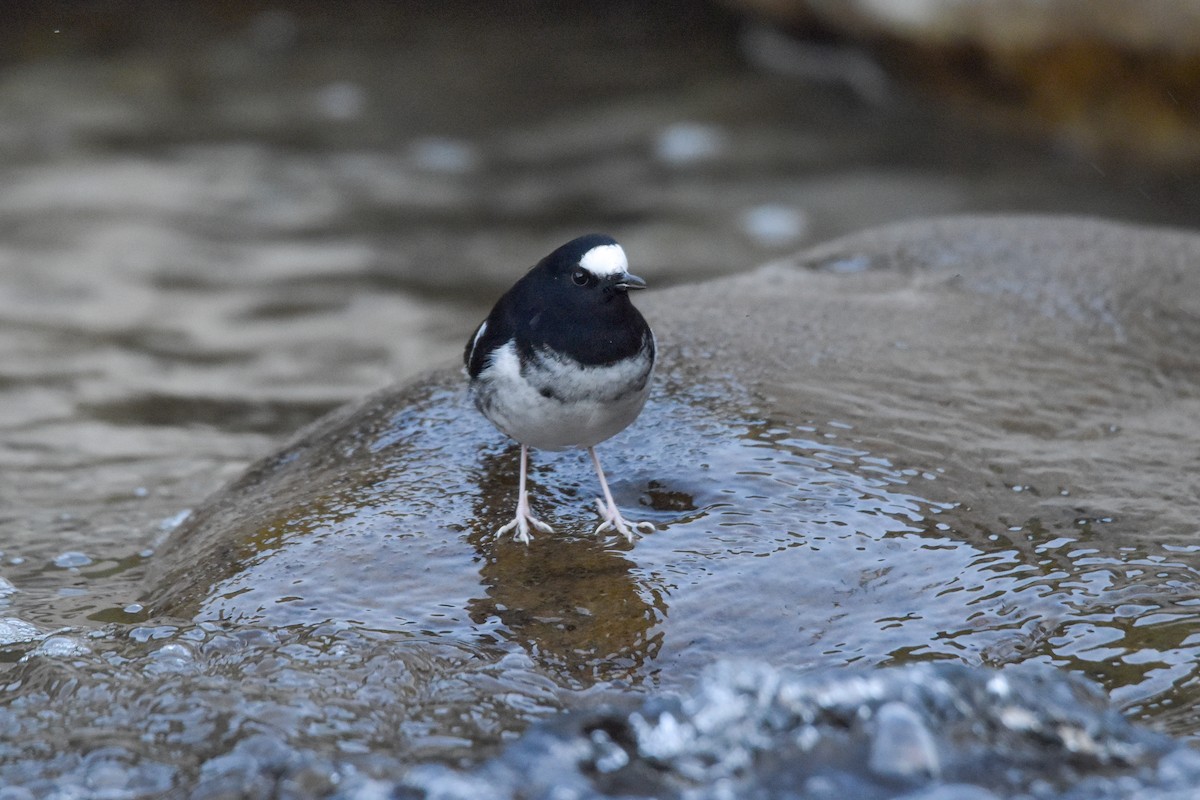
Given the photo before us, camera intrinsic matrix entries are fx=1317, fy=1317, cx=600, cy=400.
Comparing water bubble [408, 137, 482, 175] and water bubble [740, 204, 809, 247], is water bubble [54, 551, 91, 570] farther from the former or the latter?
water bubble [408, 137, 482, 175]

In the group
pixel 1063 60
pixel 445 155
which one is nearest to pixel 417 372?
pixel 445 155

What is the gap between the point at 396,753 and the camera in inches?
119

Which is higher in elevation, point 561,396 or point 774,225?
point 561,396

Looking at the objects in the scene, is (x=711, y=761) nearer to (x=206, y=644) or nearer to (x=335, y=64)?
(x=206, y=644)

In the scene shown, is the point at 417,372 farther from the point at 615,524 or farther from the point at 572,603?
the point at 572,603

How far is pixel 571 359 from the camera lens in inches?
148

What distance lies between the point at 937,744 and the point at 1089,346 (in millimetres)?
2899

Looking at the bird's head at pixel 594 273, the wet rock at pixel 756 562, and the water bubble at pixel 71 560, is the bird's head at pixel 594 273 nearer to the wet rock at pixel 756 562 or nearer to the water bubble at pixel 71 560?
the wet rock at pixel 756 562

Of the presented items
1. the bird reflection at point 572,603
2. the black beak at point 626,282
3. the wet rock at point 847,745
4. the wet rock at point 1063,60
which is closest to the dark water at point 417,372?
the bird reflection at point 572,603

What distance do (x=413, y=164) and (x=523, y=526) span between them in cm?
770

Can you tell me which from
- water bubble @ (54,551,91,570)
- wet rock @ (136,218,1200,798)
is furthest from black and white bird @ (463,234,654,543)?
water bubble @ (54,551,91,570)

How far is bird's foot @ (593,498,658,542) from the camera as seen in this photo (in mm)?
3914

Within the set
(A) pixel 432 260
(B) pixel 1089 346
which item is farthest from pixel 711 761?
(A) pixel 432 260

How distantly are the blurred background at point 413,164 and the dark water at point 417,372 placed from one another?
0.04 metres
